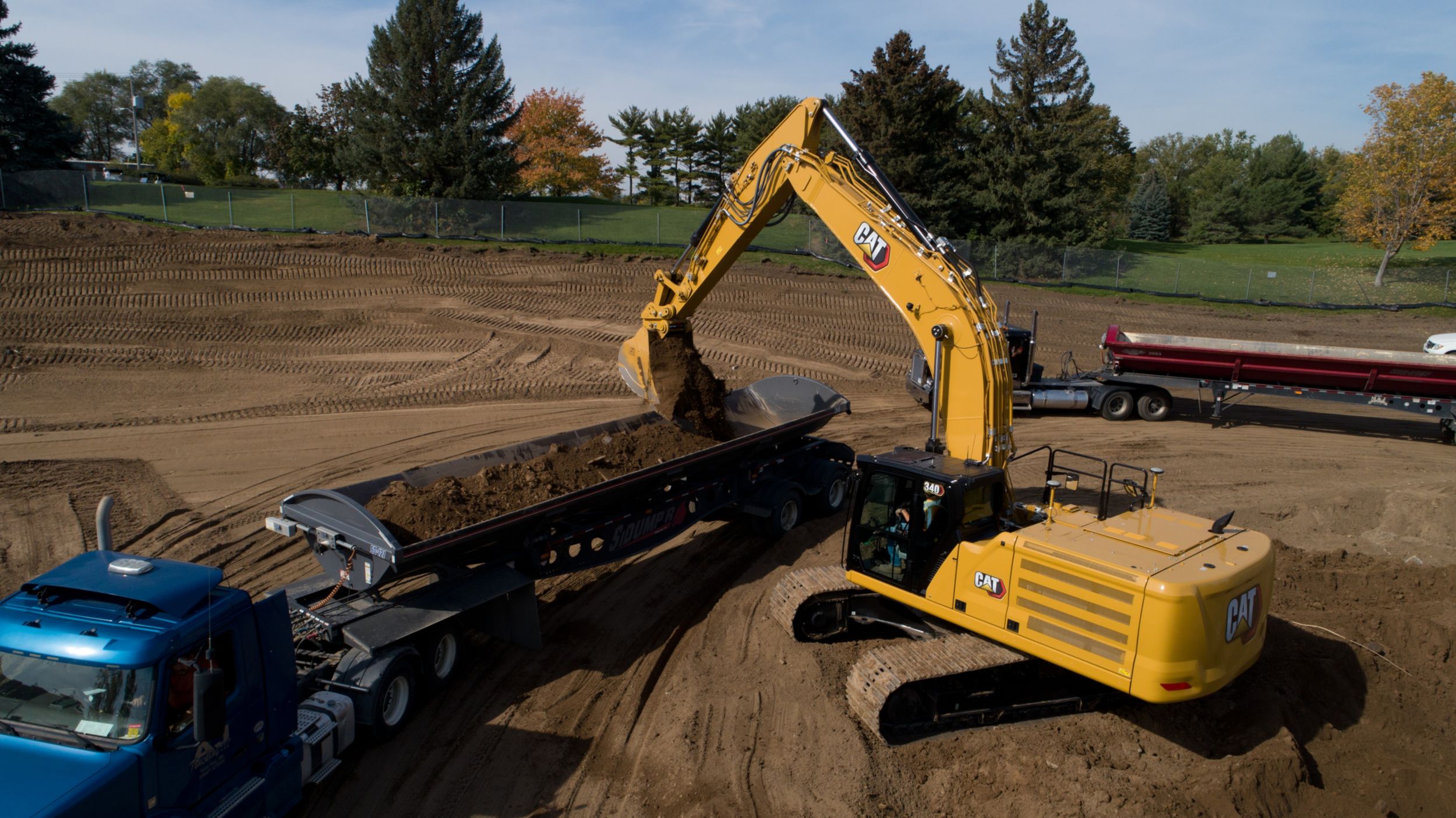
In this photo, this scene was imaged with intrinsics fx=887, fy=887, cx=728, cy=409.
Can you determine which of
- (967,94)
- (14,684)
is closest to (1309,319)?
(967,94)

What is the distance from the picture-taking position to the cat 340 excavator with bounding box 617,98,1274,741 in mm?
6504

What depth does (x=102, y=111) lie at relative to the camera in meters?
76.8

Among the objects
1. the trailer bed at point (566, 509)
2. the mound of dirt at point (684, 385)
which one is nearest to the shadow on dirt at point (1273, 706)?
the trailer bed at point (566, 509)

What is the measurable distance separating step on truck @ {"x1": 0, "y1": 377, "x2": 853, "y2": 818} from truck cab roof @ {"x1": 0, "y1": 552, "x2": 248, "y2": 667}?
0.01 meters

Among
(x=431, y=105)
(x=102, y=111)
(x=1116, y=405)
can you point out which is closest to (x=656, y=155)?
(x=431, y=105)

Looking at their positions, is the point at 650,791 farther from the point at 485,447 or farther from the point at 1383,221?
the point at 1383,221

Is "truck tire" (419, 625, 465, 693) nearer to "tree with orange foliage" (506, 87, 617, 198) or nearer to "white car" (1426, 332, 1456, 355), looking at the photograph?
"white car" (1426, 332, 1456, 355)

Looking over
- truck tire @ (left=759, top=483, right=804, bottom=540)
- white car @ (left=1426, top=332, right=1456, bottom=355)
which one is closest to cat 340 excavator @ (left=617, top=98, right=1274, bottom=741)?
truck tire @ (left=759, top=483, right=804, bottom=540)

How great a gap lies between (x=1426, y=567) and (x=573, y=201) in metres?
37.1

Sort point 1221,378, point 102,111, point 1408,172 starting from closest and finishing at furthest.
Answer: point 1221,378 < point 1408,172 < point 102,111

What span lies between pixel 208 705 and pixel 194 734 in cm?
40

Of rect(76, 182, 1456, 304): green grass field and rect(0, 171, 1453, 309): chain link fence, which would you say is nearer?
rect(0, 171, 1453, 309): chain link fence

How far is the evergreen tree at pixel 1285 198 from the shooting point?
62.5 meters

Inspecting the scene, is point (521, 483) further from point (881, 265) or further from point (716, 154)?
point (716, 154)
